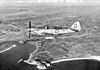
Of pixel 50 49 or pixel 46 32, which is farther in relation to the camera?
pixel 46 32

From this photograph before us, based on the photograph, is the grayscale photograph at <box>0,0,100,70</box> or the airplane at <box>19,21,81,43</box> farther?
the airplane at <box>19,21,81,43</box>

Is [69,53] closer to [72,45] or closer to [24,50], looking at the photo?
[72,45]

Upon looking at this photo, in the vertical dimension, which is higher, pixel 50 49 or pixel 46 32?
pixel 46 32

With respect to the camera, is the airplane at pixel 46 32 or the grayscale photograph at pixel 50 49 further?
the airplane at pixel 46 32

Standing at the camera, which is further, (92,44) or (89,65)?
(92,44)

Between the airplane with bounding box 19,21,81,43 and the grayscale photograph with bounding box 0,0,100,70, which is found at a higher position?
the airplane with bounding box 19,21,81,43

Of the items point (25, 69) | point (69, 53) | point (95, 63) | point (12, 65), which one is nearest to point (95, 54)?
point (95, 63)

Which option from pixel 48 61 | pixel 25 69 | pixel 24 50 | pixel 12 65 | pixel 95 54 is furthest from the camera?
pixel 24 50

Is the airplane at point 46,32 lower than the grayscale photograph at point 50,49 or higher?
higher

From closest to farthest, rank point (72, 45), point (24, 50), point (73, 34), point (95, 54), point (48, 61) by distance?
point (48, 61), point (95, 54), point (24, 50), point (72, 45), point (73, 34)

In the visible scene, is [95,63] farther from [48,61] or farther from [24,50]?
[24,50]
